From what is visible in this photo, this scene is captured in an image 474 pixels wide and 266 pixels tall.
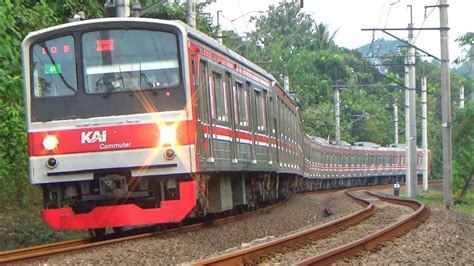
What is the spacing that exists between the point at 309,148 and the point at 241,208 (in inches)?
617

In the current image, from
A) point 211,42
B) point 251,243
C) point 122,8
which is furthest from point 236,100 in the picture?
point 251,243

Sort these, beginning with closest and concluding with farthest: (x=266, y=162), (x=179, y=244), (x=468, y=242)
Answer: (x=179, y=244) < (x=468, y=242) < (x=266, y=162)

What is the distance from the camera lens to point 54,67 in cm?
1132

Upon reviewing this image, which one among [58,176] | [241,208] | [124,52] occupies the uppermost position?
[124,52]

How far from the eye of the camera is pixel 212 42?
12938mm

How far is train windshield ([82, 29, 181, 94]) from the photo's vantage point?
11117mm

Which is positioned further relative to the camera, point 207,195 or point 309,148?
point 309,148

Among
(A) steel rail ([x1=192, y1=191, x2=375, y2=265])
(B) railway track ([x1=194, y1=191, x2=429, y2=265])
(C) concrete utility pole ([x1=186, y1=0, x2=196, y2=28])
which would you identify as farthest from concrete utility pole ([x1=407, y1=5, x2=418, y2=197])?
(A) steel rail ([x1=192, y1=191, x2=375, y2=265])

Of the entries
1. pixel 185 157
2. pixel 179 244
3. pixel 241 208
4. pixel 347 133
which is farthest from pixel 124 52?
pixel 347 133

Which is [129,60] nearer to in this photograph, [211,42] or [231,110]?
[211,42]

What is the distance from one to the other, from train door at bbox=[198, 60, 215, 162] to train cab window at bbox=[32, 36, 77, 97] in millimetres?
1773

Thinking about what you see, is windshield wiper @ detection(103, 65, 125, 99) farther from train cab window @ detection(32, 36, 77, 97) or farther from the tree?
the tree

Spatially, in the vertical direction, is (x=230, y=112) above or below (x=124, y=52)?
below

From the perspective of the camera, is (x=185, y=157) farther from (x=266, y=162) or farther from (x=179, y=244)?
(x=266, y=162)
